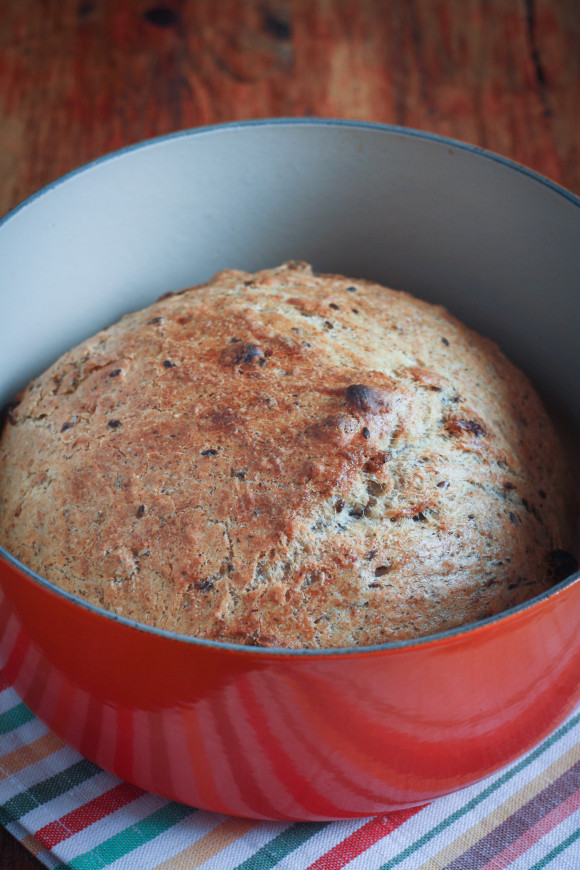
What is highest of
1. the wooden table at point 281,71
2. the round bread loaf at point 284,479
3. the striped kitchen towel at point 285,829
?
the wooden table at point 281,71

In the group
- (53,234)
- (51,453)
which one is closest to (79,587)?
(51,453)

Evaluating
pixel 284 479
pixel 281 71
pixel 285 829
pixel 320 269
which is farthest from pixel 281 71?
pixel 285 829

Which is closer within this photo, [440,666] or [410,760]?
[440,666]

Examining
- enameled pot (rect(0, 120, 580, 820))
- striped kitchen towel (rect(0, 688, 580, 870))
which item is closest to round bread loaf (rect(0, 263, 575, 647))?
enameled pot (rect(0, 120, 580, 820))

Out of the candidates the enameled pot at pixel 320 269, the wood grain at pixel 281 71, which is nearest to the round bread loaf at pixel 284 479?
the enameled pot at pixel 320 269

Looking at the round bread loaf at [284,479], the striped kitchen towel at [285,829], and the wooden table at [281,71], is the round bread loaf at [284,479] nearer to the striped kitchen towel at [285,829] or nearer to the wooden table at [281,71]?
the striped kitchen towel at [285,829]

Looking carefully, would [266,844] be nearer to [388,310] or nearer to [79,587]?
[79,587]

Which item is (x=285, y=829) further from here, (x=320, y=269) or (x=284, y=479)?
(x=320, y=269)
